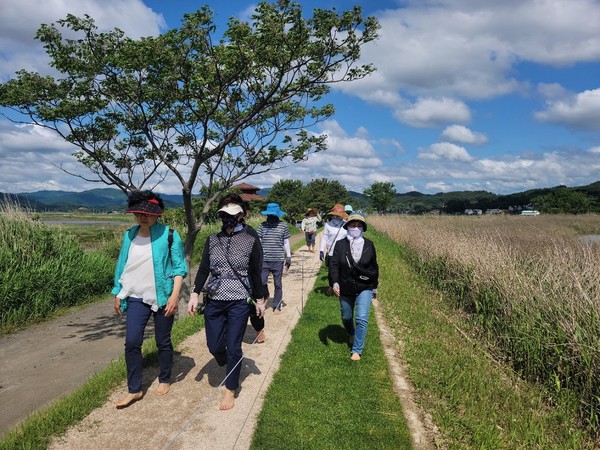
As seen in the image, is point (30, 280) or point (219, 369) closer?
point (219, 369)

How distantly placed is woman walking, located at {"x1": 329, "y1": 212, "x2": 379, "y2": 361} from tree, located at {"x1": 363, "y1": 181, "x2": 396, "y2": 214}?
72307mm

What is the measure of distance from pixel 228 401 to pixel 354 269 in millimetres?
2150

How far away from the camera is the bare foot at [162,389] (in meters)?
4.02

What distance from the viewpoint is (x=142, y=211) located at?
12.1 ft

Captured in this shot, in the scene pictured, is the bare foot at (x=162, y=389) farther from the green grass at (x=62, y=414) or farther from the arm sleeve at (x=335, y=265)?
the arm sleeve at (x=335, y=265)

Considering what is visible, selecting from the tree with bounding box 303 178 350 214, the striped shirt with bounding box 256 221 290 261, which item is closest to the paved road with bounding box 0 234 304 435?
the striped shirt with bounding box 256 221 290 261

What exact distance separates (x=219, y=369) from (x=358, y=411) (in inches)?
74.2

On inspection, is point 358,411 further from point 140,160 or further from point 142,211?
point 140,160

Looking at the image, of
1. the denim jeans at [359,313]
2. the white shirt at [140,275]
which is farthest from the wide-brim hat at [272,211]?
the white shirt at [140,275]

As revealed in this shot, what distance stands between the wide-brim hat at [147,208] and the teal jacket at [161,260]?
197 millimetres

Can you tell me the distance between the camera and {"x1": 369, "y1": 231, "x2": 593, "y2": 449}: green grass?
10.9ft

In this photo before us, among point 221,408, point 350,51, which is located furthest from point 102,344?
point 350,51

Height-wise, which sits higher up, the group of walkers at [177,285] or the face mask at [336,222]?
the face mask at [336,222]

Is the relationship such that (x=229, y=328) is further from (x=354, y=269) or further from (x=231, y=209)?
(x=354, y=269)
